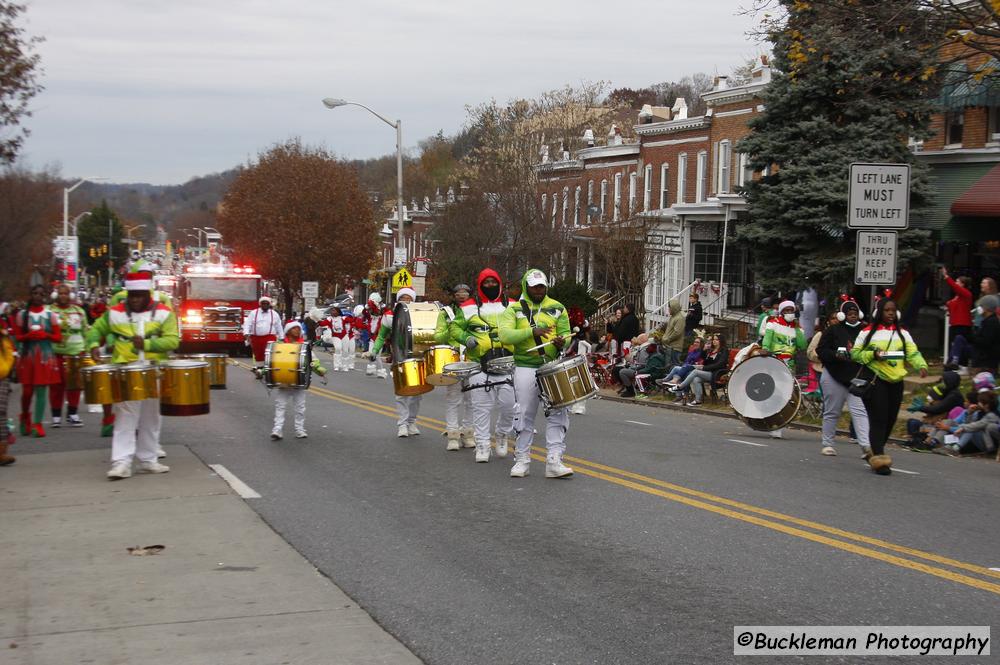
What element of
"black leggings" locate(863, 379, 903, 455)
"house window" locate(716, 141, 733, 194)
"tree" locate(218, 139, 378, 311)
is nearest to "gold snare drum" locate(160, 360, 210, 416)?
"black leggings" locate(863, 379, 903, 455)

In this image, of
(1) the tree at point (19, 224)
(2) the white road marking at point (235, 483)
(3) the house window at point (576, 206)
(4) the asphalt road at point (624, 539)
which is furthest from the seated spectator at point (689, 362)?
(3) the house window at point (576, 206)

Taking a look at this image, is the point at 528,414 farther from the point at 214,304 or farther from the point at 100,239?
the point at 100,239

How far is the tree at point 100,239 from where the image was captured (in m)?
116

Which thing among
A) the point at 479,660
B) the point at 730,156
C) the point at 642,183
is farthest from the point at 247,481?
the point at 642,183

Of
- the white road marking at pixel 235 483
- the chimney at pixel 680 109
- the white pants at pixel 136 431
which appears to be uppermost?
the chimney at pixel 680 109

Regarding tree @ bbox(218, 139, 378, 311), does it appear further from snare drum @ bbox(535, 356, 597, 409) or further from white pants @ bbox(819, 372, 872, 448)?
snare drum @ bbox(535, 356, 597, 409)

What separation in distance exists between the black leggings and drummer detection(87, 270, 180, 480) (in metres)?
7.68

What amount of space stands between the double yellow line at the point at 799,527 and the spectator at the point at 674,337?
11.4 meters

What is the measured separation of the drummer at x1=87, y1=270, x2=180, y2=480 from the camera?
12.0 metres

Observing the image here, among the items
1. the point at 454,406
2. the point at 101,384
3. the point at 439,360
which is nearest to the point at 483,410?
the point at 454,406

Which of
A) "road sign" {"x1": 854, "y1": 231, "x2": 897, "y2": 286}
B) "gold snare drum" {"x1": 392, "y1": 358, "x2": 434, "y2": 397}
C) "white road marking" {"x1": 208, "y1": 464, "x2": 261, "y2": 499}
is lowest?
"white road marking" {"x1": 208, "y1": 464, "x2": 261, "y2": 499}

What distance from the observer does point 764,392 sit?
16766mm

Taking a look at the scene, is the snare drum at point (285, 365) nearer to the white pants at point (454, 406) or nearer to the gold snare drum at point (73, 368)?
the white pants at point (454, 406)

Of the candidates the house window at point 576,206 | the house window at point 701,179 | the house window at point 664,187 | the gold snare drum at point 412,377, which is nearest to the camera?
the gold snare drum at point 412,377
